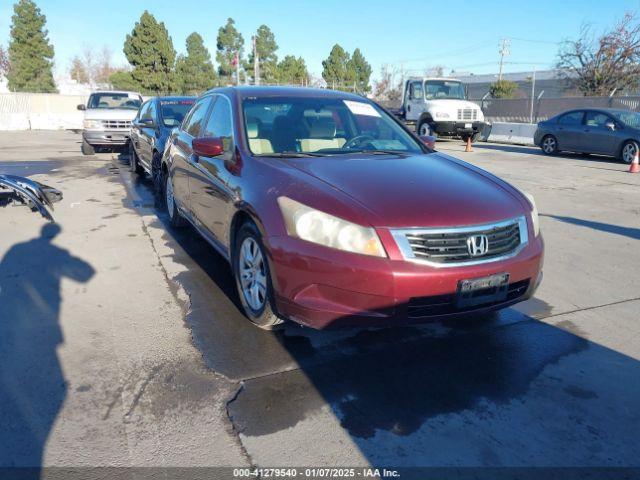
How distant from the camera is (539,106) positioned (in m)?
25.3

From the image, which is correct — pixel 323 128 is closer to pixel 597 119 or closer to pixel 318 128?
pixel 318 128

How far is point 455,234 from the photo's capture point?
3.00m

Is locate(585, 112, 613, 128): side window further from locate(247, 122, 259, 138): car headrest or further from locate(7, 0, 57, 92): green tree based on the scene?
locate(7, 0, 57, 92): green tree

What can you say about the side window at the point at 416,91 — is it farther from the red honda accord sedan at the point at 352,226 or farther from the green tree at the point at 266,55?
the green tree at the point at 266,55

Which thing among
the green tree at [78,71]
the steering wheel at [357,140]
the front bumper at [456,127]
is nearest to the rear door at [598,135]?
the front bumper at [456,127]

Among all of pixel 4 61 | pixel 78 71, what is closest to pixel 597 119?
pixel 4 61

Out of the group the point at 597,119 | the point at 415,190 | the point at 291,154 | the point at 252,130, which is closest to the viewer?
the point at 415,190

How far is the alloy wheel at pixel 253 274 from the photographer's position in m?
3.55

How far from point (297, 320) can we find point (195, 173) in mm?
2404

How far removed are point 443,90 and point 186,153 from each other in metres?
17.2

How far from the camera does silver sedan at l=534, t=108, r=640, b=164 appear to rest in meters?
14.0

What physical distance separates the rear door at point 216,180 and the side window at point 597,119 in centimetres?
1336

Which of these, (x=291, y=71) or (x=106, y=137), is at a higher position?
(x=291, y=71)

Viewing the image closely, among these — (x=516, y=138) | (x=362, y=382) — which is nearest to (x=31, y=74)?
(x=516, y=138)
